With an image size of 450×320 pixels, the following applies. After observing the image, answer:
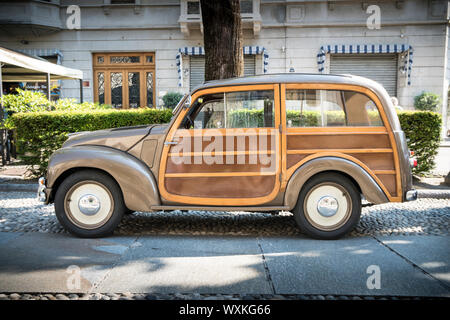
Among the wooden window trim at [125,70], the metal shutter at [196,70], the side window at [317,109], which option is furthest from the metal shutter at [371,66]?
the side window at [317,109]

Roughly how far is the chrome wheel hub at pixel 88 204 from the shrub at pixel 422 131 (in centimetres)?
603

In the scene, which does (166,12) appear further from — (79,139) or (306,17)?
(79,139)

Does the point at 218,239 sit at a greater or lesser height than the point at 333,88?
lesser

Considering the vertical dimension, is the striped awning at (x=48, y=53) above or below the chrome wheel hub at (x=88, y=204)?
above

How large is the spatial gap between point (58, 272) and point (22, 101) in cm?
733

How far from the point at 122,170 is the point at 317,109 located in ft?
7.71

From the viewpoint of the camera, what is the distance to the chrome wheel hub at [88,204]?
429cm

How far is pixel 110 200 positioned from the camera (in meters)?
4.33

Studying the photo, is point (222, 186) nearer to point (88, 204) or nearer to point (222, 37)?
point (88, 204)

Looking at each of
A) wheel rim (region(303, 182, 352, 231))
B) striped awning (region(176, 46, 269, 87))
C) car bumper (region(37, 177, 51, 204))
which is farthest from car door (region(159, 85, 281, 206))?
striped awning (region(176, 46, 269, 87))

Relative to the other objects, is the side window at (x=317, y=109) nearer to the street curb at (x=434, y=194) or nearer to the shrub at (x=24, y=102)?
the street curb at (x=434, y=194)

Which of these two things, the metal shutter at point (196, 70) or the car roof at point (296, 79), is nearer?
the car roof at point (296, 79)

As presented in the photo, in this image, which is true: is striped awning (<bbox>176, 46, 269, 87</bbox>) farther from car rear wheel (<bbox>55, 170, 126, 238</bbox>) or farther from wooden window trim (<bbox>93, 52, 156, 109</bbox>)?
car rear wheel (<bbox>55, 170, 126, 238</bbox>)

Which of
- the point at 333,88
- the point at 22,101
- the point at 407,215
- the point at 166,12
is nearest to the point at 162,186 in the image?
the point at 333,88
